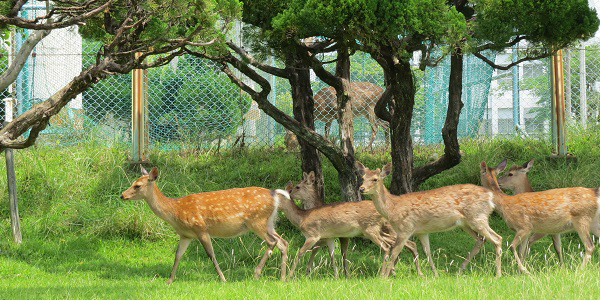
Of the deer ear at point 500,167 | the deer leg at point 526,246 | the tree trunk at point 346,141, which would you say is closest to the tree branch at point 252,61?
the tree trunk at point 346,141

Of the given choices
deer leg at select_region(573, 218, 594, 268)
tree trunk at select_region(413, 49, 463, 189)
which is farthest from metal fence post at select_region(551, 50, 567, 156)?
deer leg at select_region(573, 218, 594, 268)

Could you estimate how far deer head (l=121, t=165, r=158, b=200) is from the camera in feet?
26.4

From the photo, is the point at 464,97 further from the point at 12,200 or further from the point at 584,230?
the point at 12,200

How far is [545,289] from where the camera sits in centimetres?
559

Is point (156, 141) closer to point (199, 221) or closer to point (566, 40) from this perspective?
point (199, 221)

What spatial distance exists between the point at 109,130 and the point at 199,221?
186 inches

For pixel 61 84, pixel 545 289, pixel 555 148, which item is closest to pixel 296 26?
pixel 545 289

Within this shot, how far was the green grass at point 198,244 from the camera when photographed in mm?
6254

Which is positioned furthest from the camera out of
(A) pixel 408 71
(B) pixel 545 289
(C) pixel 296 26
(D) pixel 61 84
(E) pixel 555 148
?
(D) pixel 61 84

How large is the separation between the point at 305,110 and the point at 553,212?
139 inches

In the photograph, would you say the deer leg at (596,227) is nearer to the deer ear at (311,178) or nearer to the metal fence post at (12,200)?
the deer ear at (311,178)

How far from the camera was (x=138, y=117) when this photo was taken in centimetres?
1120

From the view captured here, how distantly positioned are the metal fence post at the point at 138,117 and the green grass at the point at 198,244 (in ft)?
0.83

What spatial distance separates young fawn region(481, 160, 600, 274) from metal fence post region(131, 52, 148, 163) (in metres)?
5.76
